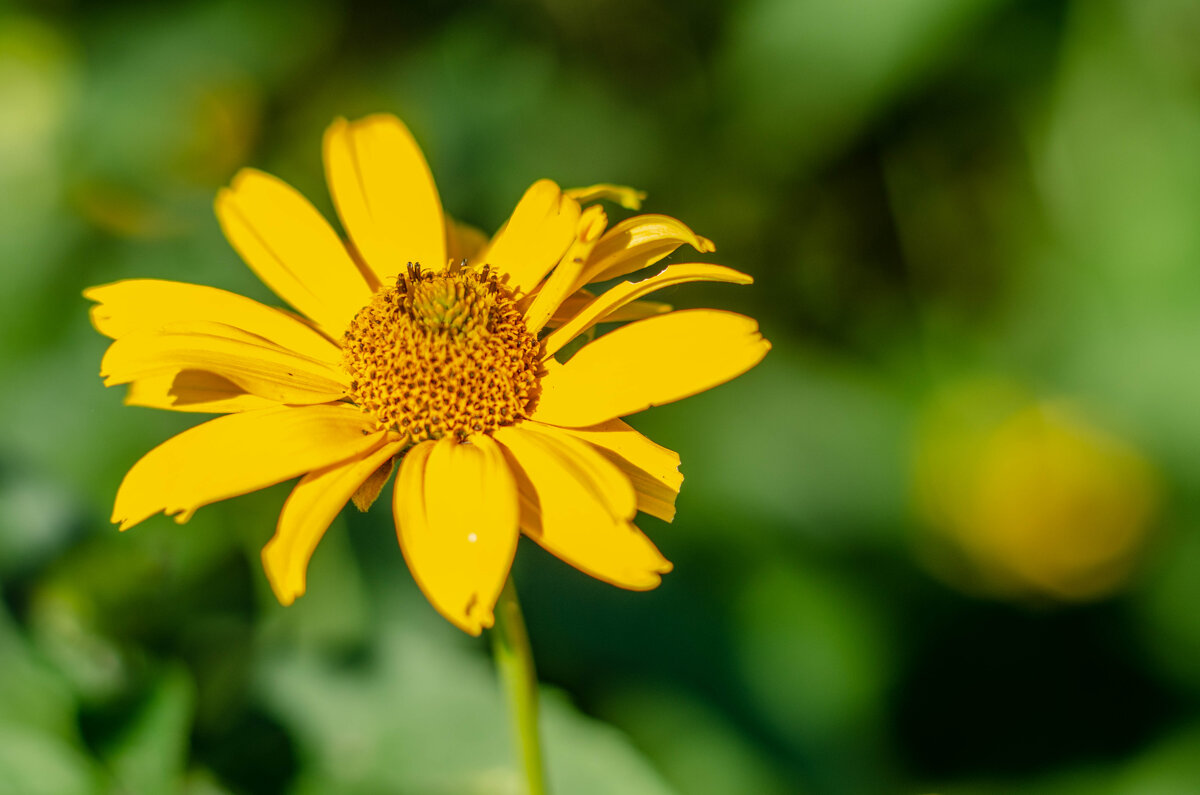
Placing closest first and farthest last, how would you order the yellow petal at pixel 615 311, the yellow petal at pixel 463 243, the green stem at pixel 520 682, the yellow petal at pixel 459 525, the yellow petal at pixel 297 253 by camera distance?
the yellow petal at pixel 459 525 < the green stem at pixel 520 682 < the yellow petal at pixel 615 311 < the yellow petal at pixel 297 253 < the yellow petal at pixel 463 243

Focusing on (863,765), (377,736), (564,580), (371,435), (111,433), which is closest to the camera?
(371,435)

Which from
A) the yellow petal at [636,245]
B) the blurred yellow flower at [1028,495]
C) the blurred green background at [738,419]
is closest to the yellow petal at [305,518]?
the yellow petal at [636,245]

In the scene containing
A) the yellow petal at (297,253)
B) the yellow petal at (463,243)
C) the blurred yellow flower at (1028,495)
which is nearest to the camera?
the yellow petal at (297,253)

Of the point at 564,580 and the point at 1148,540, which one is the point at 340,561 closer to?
the point at 564,580

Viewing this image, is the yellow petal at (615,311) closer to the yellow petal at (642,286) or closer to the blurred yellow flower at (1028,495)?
the yellow petal at (642,286)

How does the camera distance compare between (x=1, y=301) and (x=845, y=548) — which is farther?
(x=1, y=301)

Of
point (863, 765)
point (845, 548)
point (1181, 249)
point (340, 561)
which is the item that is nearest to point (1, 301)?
point (340, 561)

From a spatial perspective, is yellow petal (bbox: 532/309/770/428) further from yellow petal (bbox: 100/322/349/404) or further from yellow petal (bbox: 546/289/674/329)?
yellow petal (bbox: 100/322/349/404)
